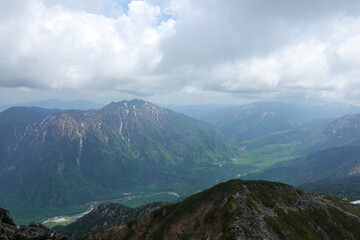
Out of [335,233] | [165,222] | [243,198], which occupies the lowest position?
[335,233]

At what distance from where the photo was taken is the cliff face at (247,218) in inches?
5059

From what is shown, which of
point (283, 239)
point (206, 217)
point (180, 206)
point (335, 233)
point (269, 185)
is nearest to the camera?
point (283, 239)

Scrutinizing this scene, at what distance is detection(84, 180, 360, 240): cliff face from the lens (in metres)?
128

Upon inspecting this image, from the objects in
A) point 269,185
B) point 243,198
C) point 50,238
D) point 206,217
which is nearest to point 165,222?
point 206,217

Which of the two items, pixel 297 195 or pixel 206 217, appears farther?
pixel 297 195

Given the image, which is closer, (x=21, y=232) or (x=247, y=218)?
(x=21, y=232)

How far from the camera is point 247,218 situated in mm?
129000

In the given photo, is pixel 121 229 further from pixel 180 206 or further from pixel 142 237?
pixel 180 206

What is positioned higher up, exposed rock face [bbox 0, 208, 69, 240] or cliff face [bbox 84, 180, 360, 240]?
exposed rock face [bbox 0, 208, 69, 240]

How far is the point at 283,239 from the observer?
412ft

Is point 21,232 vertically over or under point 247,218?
over

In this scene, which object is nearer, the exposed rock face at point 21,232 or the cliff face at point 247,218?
the exposed rock face at point 21,232

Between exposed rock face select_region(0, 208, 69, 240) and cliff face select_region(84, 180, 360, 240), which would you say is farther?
cliff face select_region(84, 180, 360, 240)

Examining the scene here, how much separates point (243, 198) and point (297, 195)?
55.5m
